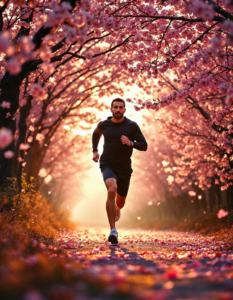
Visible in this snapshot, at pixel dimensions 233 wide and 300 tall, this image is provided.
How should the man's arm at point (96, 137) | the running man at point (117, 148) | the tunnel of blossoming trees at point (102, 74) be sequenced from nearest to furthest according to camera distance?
the tunnel of blossoming trees at point (102, 74) < the running man at point (117, 148) < the man's arm at point (96, 137)

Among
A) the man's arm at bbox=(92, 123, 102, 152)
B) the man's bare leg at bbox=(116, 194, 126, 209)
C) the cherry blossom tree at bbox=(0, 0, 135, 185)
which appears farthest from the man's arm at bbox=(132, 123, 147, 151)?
the cherry blossom tree at bbox=(0, 0, 135, 185)

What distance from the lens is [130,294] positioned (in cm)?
240

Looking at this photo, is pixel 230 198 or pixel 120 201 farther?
pixel 230 198

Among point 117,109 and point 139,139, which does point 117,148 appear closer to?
point 139,139

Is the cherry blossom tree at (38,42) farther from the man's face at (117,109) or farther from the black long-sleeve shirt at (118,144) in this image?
the black long-sleeve shirt at (118,144)

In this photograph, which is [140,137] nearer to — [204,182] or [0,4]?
[0,4]

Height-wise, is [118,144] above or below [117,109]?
below

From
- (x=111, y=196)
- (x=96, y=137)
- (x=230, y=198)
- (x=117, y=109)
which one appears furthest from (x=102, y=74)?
(x=111, y=196)

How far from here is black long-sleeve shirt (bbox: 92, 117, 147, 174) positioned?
744 cm

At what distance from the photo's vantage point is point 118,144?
7473mm

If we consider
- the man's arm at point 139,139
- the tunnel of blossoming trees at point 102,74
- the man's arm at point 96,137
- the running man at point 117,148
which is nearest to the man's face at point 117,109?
the running man at point 117,148

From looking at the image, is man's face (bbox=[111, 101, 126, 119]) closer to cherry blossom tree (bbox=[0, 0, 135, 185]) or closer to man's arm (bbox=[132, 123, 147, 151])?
man's arm (bbox=[132, 123, 147, 151])

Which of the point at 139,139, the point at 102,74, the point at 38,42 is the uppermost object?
the point at 102,74

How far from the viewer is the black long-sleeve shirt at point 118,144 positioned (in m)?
7.44
